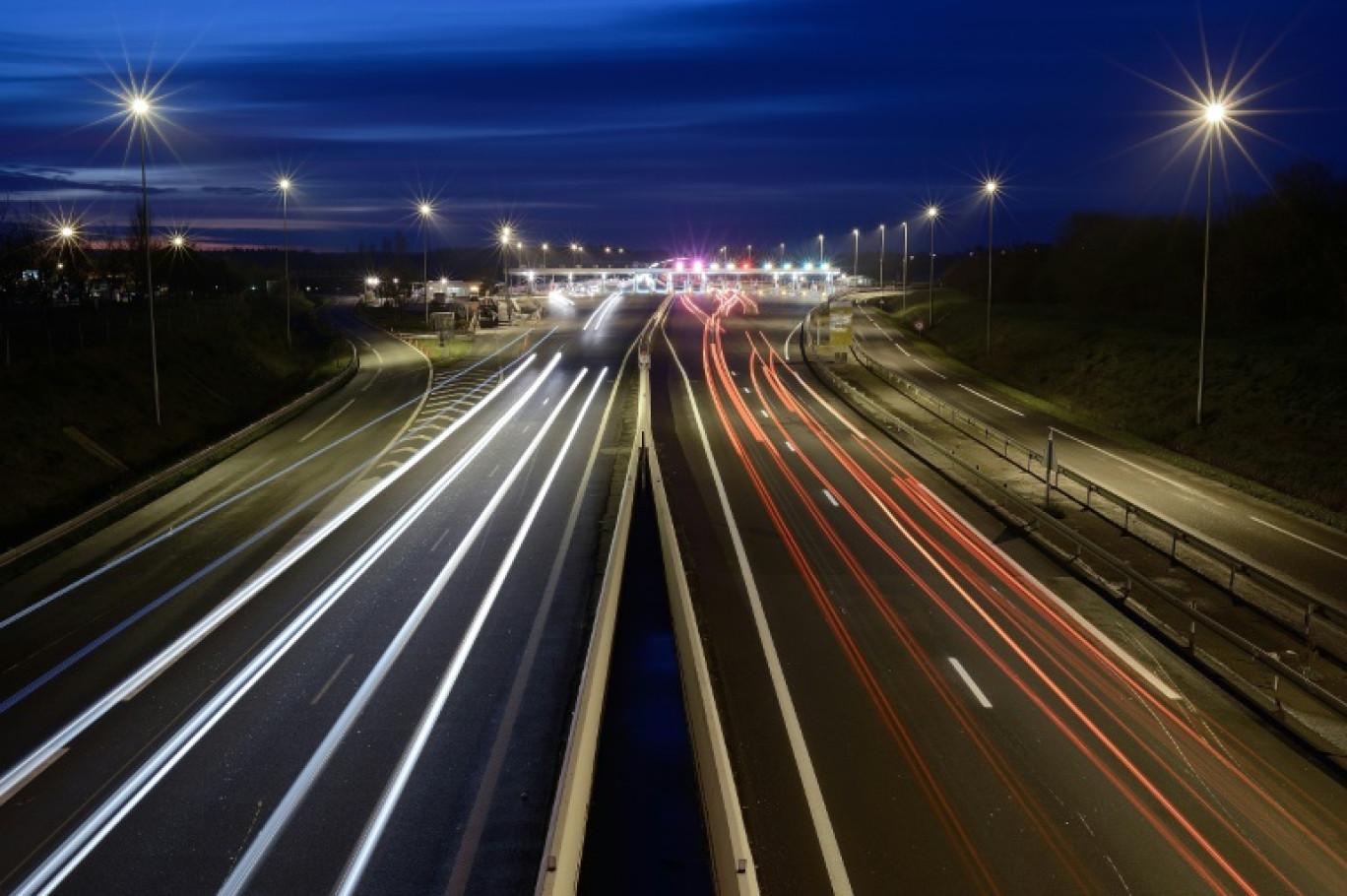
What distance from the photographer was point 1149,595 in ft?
72.7

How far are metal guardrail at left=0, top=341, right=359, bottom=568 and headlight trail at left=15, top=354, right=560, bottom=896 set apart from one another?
18.1ft

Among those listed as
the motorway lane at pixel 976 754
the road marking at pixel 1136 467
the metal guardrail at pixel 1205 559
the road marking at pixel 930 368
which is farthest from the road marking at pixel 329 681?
the road marking at pixel 930 368

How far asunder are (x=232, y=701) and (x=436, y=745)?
11.7ft

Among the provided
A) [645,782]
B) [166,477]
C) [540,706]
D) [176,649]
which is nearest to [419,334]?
[166,477]

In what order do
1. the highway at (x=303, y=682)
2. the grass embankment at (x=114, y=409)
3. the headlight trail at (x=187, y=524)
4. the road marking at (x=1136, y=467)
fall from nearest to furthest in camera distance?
the highway at (x=303, y=682)
the headlight trail at (x=187, y=524)
the road marking at (x=1136, y=467)
the grass embankment at (x=114, y=409)

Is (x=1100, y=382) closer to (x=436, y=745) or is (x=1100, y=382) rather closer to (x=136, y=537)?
(x=136, y=537)

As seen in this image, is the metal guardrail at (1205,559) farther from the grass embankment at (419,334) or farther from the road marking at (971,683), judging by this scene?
the grass embankment at (419,334)

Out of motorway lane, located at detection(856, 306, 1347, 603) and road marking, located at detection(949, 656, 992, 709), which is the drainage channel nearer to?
road marking, located at detection(949, 656, 992, 709)

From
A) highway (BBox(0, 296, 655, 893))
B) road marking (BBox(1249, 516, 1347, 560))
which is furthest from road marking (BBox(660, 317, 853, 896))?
road marking (BBox(1249, 516, 1347, 560))

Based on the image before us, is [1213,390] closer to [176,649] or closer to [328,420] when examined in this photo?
[328,420]

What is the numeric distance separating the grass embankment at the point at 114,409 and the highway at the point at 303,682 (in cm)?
380

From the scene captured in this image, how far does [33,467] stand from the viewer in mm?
34688

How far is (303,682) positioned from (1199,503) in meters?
23.2

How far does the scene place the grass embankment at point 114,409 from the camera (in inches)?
1328
